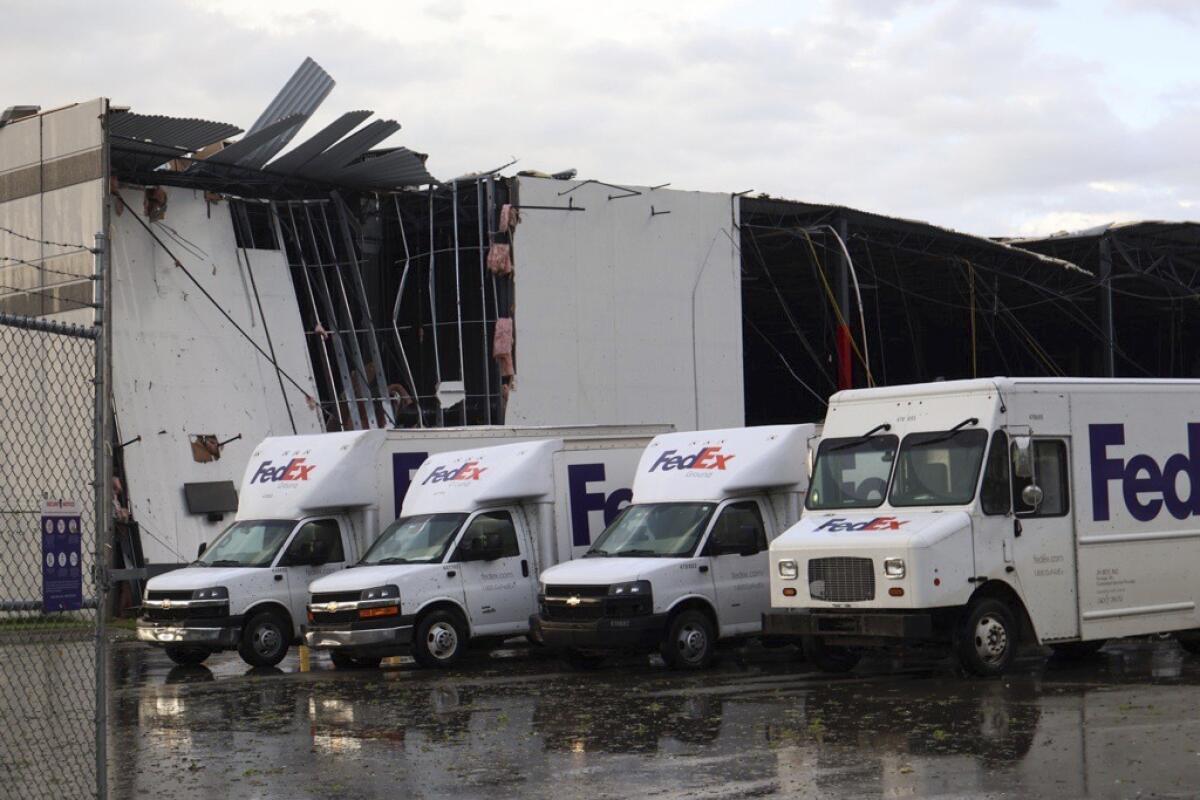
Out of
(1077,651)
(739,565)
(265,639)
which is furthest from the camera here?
(265,639)

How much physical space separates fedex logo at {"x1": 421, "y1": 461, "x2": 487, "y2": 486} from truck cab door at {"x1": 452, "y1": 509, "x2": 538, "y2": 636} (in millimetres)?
504

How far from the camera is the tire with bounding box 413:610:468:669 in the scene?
18484 millimetres

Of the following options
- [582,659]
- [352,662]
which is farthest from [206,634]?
[582,659]

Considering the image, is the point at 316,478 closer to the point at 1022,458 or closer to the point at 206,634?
the point at 206,634

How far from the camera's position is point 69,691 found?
1769cm

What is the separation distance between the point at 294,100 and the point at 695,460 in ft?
51.6

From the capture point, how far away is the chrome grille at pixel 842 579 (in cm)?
1518

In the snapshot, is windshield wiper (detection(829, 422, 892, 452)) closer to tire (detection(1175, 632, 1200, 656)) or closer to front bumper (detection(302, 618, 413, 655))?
tire (detection(1175, 632, 1200, 656))

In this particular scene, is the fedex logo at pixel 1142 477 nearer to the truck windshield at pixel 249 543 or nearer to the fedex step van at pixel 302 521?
the fedex step van at pixel 302 521

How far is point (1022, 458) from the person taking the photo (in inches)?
599

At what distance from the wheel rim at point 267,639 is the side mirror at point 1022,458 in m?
9.42

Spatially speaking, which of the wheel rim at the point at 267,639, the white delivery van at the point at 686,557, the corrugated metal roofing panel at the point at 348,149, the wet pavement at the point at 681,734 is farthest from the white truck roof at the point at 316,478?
the corrugated metal roofing panel at the point at 348,149

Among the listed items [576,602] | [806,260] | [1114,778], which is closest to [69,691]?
[576,602]

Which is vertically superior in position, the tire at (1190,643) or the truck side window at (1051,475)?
the truck side window at (1051,475)
